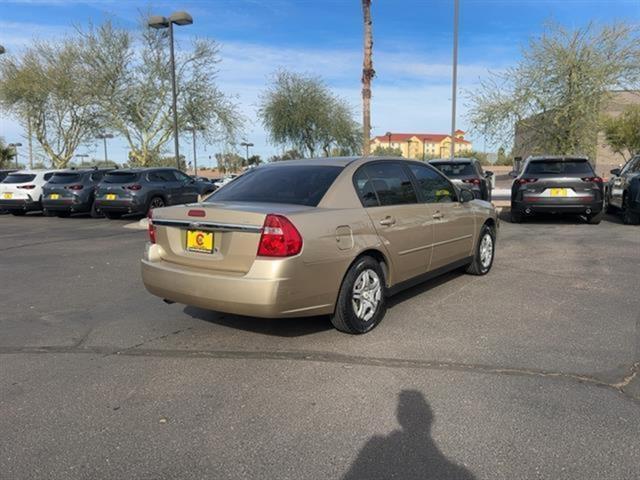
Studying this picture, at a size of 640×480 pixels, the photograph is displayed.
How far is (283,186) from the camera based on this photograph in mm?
4965

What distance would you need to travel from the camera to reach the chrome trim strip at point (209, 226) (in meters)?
4.09

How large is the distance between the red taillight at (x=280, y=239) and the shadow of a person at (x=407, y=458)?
4.79ft

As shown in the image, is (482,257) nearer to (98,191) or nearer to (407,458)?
(407,458)

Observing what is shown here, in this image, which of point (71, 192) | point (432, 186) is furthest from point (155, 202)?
point (432, 186)

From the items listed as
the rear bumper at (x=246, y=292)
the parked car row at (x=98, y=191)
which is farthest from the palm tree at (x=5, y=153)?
the rear bumper at (x=246, y=292)

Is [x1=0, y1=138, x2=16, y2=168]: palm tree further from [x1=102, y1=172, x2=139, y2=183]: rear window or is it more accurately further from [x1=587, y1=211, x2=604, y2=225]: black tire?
[x1=587, y1=211, x2=604, y2=225]: black tire

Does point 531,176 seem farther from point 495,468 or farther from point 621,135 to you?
point 621,135

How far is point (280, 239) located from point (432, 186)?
99.0 inches

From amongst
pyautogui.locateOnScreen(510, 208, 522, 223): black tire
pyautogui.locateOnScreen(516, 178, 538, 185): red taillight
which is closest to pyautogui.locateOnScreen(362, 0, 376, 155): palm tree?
pyautogui.locateOnScreen(510, 208, 522, 223): black tire

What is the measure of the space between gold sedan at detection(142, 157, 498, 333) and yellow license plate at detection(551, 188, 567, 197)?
678cm

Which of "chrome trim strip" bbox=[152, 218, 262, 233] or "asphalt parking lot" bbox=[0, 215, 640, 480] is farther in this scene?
"chrome trim strip" bbox=[152, 218, 262, 233]

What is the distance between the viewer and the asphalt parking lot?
277 centimetres

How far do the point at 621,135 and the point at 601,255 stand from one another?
3560cm

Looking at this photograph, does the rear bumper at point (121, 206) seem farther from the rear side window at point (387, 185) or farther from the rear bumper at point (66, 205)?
the rear side window at point (387, 185)
